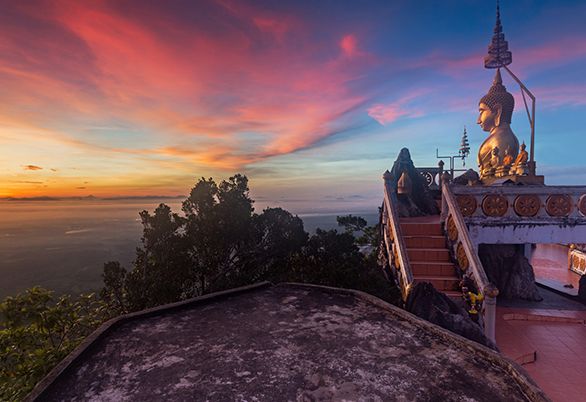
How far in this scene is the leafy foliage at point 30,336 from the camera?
5.29 metres

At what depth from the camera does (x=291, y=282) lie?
26.0 ft

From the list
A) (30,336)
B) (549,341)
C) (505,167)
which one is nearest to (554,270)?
(505,167)

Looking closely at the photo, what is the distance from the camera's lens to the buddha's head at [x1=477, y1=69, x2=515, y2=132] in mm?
21125

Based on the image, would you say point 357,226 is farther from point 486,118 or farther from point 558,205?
point 486,118

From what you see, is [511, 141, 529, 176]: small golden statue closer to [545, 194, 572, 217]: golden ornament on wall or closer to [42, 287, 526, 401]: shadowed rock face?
[545, 194, 572, 217]: golden ornament on wall

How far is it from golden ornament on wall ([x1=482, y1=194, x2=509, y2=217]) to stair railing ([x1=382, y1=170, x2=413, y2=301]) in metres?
3.11

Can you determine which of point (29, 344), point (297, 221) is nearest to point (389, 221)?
point (297, 221)

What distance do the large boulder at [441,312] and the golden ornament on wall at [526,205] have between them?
226 inches

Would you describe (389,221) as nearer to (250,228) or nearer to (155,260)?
(250,228)

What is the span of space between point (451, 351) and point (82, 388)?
483 cm

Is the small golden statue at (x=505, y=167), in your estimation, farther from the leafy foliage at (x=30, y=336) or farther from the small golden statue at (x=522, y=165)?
the leafy foliage at (x=30, y=336)

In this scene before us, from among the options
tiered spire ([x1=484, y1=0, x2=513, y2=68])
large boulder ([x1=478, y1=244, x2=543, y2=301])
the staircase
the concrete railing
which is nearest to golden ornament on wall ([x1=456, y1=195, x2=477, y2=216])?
the concrete railing

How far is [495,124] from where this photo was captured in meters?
21.4

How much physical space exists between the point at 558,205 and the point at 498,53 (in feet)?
58.6
